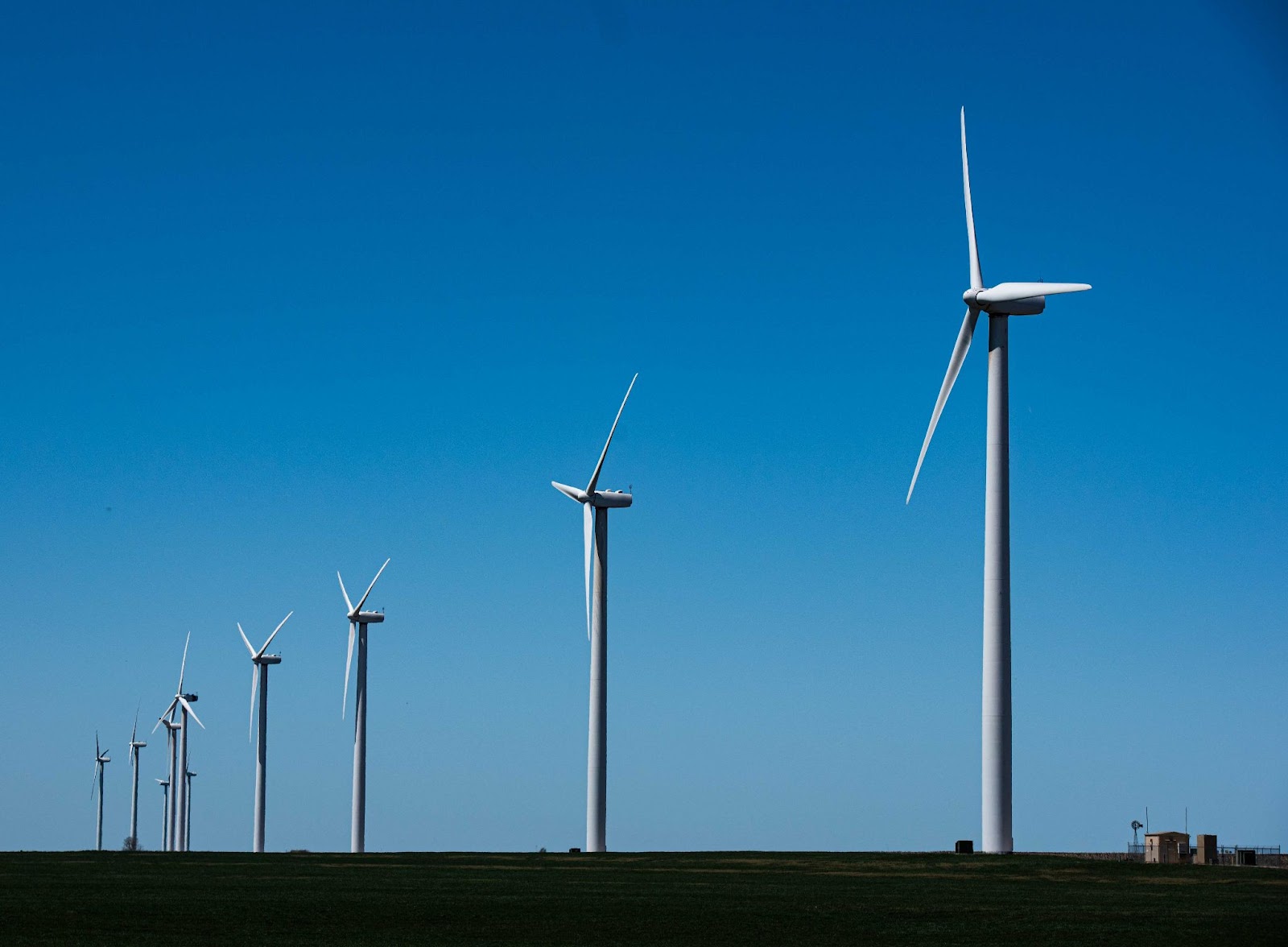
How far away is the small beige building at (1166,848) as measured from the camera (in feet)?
232

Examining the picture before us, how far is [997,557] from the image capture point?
6950 cm

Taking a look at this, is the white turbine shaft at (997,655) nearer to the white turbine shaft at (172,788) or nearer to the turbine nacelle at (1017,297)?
the turbine nacelle at (1017,297)

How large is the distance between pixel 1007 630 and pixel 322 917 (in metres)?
35.7

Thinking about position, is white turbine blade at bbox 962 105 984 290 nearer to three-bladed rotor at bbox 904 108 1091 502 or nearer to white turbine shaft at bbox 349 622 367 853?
three-bladed rotor at bbox 904 108 1091 502

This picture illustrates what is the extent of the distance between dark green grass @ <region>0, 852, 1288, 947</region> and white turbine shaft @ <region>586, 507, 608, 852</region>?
26.9 m

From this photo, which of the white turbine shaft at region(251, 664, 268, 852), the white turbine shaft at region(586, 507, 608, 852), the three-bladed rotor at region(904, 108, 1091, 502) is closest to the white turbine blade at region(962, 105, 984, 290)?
the three-bladed rotor at region(904, 108, 1091, 502)

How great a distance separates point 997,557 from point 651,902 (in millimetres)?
27718

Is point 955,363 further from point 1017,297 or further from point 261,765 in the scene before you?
point 261,765

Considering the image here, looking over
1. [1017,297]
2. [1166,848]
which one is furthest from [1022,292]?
[1166,848]

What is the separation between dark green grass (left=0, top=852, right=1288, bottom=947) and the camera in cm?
3838

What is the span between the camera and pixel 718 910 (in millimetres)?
44656

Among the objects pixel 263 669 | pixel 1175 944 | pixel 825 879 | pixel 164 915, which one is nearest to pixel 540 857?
pixel 825 879

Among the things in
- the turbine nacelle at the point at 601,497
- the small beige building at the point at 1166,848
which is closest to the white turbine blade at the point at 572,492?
the turbine nacelle at the point at 601,497

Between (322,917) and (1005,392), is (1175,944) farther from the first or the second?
(1005,392)
